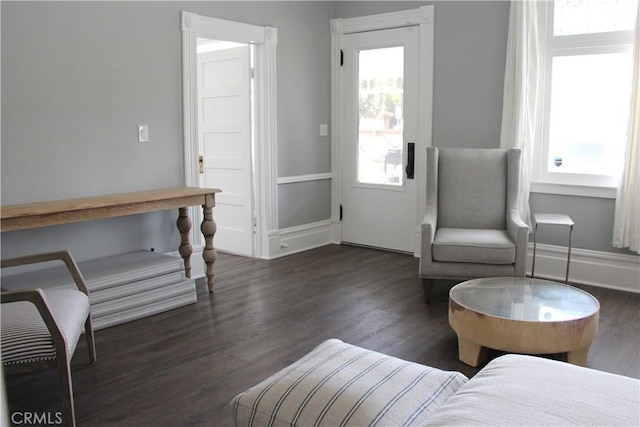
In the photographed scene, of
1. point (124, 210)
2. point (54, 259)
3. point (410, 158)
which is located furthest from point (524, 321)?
point (410, 158)

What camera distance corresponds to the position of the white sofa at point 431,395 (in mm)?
1396

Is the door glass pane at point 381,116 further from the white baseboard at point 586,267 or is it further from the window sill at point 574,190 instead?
the white baseboard at point 586,267

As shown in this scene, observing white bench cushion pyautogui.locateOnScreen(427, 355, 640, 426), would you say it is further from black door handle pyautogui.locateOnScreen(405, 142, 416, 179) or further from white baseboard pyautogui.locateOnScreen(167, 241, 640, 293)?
black door handle pyautogui.locateOnScreen(405, 142, 416, 179)

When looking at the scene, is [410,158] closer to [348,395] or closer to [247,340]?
[247,340]

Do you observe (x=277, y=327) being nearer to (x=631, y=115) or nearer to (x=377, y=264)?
(x=377, y=264)

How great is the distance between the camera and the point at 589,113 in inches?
172

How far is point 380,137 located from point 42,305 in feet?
12.8

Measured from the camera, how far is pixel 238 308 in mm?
3924

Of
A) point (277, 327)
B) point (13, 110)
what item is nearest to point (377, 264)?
point (277, 327)

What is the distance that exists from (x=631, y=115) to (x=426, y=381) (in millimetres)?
3135

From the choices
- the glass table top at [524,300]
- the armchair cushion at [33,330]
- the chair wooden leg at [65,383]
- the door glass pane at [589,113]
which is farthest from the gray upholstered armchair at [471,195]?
the chair wooden leg at [65,383]

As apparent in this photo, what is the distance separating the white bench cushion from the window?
3047mm

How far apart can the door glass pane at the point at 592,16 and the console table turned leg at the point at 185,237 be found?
3.12m

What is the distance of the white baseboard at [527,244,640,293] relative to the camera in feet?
14.0
